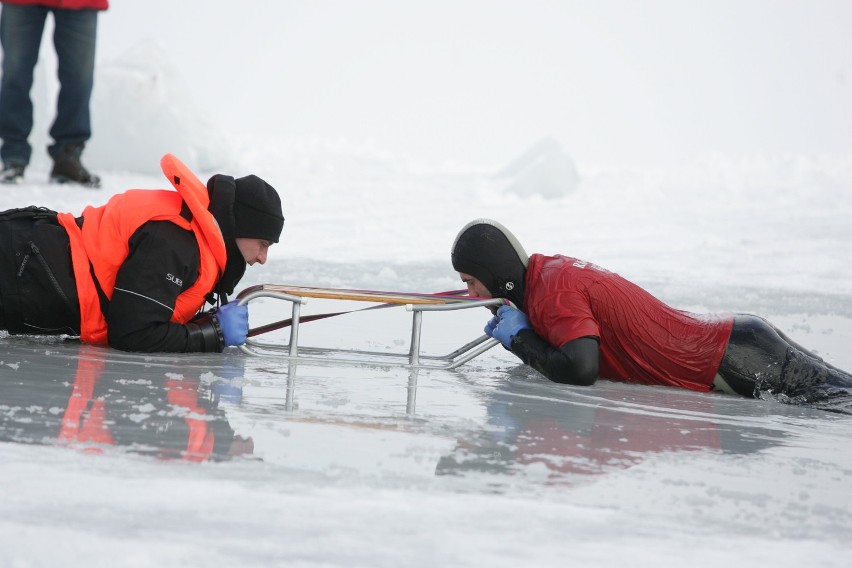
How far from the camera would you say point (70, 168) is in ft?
28.4

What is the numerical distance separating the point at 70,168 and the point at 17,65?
3.08 ft

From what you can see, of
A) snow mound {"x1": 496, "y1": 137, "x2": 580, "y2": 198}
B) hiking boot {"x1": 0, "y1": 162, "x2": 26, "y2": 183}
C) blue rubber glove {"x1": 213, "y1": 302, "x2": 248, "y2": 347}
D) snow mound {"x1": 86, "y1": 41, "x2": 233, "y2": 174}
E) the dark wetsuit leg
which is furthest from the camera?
snow mound {"x1": 496, "y1": 137, "x2": 580, "y2": 198}

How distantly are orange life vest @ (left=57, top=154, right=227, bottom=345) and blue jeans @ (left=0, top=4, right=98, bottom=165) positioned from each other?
4751 mm

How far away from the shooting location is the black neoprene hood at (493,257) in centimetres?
395

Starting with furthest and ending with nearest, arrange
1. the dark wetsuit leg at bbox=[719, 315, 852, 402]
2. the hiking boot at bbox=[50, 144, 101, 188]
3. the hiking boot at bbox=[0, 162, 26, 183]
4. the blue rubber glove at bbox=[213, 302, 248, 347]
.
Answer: the hiking boot at bbox=[50, 144, 101, 188], the hiking boot at bbox=[0, 162, 26, 183], the blue rubber glove at bbox=[213, 302, 248, 347], the dark wetsuit leg at bbox=[719, 315, 852, 402]

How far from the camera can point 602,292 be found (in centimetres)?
393

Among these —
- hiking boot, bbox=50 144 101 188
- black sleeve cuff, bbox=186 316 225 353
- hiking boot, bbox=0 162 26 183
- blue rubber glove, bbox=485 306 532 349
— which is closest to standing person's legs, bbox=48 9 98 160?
hiking boot, bbox=50 144 101 188

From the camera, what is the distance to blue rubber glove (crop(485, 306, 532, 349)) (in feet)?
12.9

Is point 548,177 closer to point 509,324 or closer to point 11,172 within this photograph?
point 11,172

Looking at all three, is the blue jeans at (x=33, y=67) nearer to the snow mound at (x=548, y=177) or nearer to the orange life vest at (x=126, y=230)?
the orange life vest at (x=126, y=230)

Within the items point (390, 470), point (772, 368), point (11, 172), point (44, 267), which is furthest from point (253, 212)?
point (11, 172)

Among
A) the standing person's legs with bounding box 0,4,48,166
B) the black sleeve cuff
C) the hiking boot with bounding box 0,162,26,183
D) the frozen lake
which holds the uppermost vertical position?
the standing person's legs with bounding box 0,4,48,166

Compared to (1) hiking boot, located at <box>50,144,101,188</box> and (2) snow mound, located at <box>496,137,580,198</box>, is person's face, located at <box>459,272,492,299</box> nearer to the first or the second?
(1) hiking boot, located at <box>50,144,101,188</box>

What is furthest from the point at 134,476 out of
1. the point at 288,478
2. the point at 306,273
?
the point at 306,273
